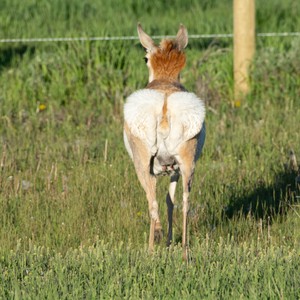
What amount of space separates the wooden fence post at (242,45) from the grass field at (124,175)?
118 mm

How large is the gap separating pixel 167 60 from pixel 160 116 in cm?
94

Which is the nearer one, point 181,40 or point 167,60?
point 167,60

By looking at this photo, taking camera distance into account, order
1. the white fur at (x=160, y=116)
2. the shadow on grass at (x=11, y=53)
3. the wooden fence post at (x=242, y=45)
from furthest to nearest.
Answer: the shadow on grass at (x=11, y=53) < the wooden fence post at (x=242, y=45) < the white fur at (x=160, y=116)

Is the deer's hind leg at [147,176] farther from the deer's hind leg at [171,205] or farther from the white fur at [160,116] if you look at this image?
the deer's hind leg at [171,205]

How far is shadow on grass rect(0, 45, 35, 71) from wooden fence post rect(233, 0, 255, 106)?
3.13 metres

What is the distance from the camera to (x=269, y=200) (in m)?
8.21

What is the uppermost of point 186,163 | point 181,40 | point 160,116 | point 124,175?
point 181,40

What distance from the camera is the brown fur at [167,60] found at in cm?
701

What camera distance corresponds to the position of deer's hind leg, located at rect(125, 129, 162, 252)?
6.44m

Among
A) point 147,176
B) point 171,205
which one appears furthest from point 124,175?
point 147,176

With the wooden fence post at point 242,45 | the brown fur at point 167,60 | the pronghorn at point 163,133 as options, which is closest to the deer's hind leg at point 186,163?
the pronghorn at point 163,133

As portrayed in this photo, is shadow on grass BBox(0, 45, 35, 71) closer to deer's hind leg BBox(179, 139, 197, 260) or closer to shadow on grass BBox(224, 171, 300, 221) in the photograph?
shadow on grass BBox(224, 171, 300, 221)

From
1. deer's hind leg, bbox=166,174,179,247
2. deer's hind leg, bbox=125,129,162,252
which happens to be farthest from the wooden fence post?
deer's hind leg, bbox=125,129,162,252

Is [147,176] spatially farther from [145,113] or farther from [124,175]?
[124,175]
